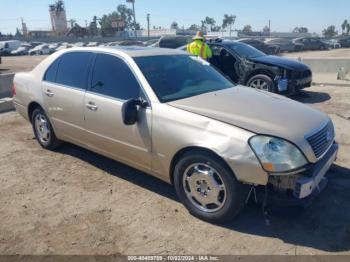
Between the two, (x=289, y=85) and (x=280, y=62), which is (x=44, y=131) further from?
(x=280, y=62)

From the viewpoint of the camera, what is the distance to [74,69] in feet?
16.0

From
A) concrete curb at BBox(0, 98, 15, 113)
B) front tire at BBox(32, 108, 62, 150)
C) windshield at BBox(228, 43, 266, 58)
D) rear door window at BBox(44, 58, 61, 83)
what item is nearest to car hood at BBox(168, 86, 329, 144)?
rear door window at BBox(44, 58, 61, 83)

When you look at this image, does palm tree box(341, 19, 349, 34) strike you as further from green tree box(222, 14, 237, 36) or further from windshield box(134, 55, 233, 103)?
windshield box(134, 55, 233, 103)

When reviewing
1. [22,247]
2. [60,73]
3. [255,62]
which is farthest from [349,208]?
[255,62]

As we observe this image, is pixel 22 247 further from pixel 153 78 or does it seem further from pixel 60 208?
pixel 153 78

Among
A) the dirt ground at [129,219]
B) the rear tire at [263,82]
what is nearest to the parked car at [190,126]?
the dirt ground at [129,219]

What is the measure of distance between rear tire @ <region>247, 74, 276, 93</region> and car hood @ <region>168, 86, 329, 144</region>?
16.1 feet

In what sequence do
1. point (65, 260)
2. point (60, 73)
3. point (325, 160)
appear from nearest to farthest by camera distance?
point (65, 260)
point (325, 160)
point (60, 73)

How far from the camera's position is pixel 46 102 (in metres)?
5.23

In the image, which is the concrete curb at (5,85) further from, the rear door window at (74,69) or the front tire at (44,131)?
the rear door window at (74,69)

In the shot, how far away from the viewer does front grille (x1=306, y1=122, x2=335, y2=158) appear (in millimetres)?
3333

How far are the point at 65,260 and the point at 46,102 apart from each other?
111 inches

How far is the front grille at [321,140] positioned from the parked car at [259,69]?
5170 mm

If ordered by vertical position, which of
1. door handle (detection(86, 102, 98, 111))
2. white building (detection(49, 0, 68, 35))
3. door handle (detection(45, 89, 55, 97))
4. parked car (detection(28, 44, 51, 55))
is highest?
white building (detection(49, 0, 68, 35))
